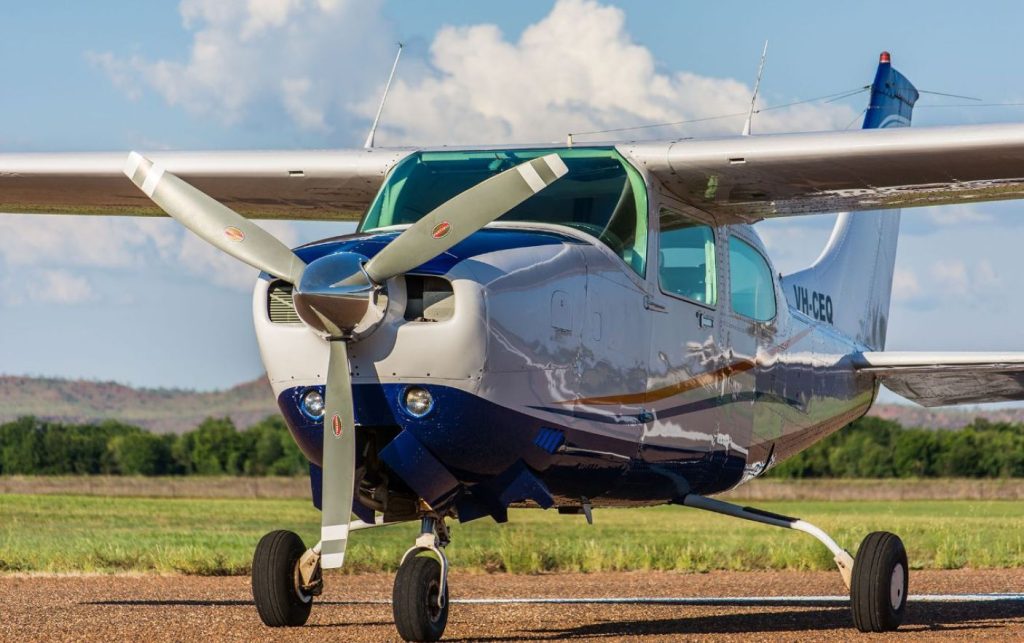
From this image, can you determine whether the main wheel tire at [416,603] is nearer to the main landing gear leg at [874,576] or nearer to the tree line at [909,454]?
the main landing gear leg at [874,576]

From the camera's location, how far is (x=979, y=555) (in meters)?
19.9

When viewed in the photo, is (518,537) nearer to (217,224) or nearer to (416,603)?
(416,603)

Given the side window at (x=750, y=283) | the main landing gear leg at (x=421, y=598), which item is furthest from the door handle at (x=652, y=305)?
the main landing gear leg at (x=421, y=598)

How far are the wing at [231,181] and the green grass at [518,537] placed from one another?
195 inches

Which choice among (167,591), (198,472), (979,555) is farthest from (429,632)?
(198,472)

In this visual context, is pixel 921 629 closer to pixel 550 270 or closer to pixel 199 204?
pixel 550 270

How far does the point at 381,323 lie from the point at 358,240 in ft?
1.90

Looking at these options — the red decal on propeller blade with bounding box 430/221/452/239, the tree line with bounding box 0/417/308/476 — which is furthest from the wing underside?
the tree line with bounding box 0/417/308/476

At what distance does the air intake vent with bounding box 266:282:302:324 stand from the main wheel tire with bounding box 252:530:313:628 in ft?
7.10

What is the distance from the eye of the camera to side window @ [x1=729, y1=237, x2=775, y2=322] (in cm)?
1118

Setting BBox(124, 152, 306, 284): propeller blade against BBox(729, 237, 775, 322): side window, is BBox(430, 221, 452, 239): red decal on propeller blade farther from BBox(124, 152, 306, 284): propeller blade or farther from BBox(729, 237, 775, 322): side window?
BBox(729, 237, 775, 322): side window

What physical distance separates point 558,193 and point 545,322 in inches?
56.9

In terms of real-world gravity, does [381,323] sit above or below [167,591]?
above

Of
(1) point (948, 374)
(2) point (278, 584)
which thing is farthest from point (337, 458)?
(1) point (948, 374)
